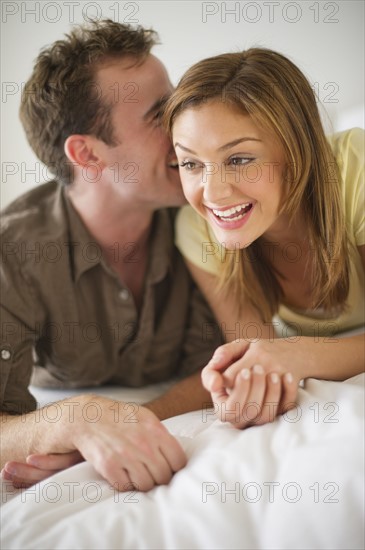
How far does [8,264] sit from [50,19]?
728 millimetres

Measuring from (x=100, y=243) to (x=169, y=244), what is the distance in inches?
6.4

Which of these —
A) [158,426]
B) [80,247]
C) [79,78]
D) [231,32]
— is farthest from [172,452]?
[231,32]

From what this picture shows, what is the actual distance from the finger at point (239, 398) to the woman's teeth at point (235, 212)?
29cm

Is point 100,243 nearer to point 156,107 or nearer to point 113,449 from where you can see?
point 156,107

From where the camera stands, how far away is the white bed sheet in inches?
24.9

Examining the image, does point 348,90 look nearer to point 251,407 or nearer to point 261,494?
point 251,407

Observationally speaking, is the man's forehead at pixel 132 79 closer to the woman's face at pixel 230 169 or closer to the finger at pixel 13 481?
the woman's face at pixel 230 169

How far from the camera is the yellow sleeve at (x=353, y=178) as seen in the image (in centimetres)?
106

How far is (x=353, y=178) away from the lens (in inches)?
42.1

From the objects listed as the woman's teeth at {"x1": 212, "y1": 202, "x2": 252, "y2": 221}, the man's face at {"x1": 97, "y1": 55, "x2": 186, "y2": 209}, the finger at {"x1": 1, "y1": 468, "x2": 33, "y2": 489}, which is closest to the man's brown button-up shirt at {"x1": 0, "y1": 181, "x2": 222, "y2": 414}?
the man's face at {"x1": 97, "y1": 55, "x2": 186, "y2": 209}

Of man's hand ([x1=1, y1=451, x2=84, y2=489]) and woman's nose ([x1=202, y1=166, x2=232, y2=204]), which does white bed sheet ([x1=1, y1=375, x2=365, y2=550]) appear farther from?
woman's nose ([x1=202, y1=166, x2=232, y2=204])

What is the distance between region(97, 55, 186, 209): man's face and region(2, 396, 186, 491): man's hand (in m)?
0.52

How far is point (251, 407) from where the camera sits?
0.83 m

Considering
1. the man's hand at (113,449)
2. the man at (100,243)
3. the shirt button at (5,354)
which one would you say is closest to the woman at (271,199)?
the man's hand at (113,449)
